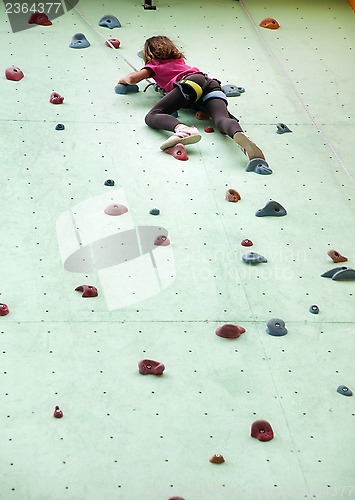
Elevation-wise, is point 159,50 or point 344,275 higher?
point 159,50

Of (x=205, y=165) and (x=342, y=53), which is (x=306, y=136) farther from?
(x=342, y=53)

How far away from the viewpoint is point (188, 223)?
11.1 feet

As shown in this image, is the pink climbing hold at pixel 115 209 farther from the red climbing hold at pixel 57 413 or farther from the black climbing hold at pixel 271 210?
the red climbing hold at pixel 57 413

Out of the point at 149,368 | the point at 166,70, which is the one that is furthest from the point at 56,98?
the point at 149,368

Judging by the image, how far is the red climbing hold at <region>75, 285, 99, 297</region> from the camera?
3.00 meters

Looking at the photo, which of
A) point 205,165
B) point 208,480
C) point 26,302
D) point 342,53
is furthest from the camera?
point 342,53

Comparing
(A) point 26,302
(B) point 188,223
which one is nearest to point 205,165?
(B) point 188,223

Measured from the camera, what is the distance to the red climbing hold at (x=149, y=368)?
2739 mm

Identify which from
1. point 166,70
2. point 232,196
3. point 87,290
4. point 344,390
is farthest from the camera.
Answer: point 166,70

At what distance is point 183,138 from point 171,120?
0.15 meters

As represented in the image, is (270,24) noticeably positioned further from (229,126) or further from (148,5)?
(229,126)

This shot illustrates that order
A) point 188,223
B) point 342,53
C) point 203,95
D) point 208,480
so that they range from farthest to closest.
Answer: point 342,53, point 203,95, point 188,223, point 208,480

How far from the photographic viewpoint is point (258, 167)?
3.70m

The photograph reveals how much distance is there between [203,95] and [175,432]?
6.07 ft
